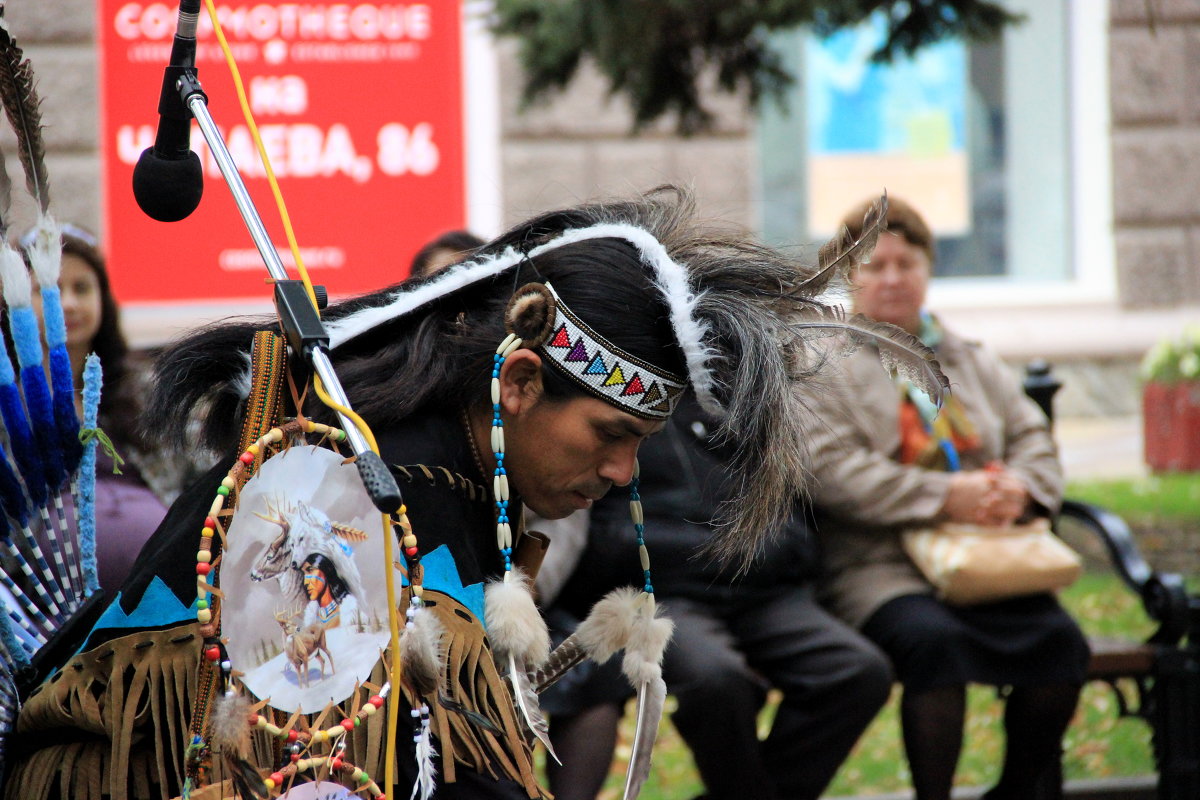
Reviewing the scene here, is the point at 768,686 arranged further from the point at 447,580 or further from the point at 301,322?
the point at 301,322

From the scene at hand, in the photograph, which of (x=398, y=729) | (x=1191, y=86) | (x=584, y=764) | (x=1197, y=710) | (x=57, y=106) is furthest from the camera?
(x=1191, y=86)

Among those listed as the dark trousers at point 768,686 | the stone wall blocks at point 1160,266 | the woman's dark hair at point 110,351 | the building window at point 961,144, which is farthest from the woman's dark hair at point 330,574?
the stone wall blocks at point 1160,266

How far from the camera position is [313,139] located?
21.6 ft

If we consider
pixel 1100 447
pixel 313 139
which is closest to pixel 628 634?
pixel 313 139

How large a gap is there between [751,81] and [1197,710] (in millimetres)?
3759

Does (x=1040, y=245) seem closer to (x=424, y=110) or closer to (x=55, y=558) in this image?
(x=424, y=110)

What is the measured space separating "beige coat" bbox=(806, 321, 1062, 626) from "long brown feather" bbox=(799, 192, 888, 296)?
137 cm

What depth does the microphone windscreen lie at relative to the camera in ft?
5.80

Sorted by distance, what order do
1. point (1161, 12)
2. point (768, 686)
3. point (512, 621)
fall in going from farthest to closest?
point (1161, 12) → point (768, 686) → point (512, 621)

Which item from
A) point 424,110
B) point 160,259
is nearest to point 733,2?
point 424,110

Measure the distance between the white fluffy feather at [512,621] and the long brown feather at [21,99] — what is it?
96 centimetres

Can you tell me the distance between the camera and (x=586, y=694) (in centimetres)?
338

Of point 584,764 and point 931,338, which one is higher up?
point 931,338

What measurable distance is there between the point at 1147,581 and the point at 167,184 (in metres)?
3.10
